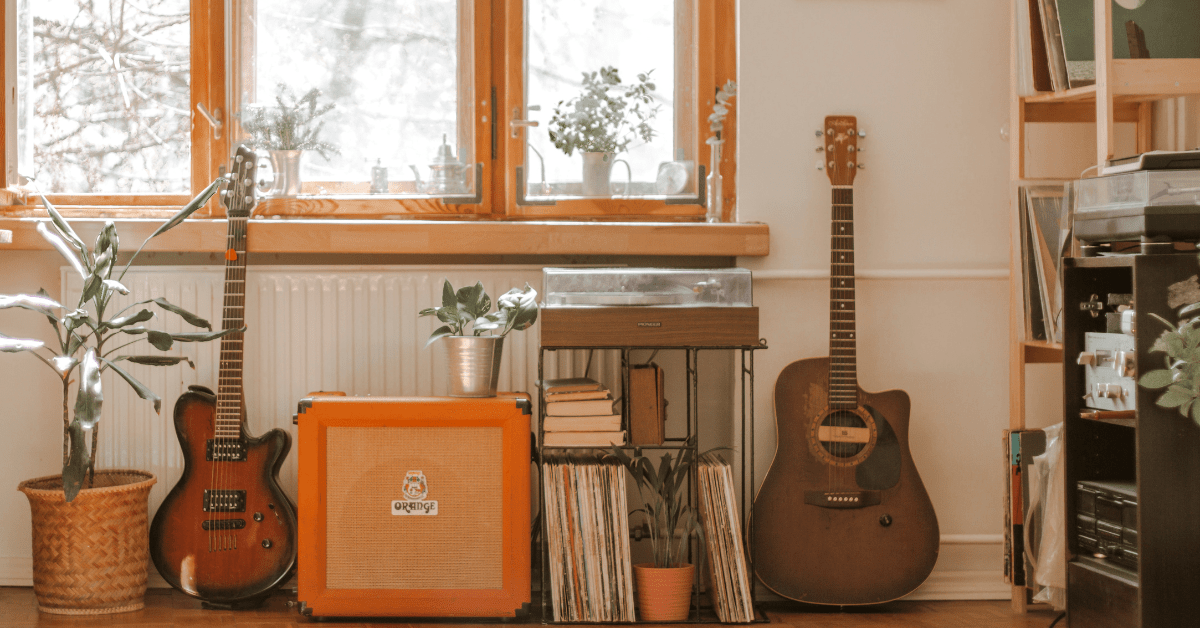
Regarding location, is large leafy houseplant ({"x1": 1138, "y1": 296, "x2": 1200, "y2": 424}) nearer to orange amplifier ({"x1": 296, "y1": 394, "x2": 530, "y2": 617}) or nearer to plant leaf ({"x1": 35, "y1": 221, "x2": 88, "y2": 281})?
orange amplifier ({"x1": 296, "y1": 394, "x2": 530, "y2": 617})

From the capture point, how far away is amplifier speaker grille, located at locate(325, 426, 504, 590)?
2361mm

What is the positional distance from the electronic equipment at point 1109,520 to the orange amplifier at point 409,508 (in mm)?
1236

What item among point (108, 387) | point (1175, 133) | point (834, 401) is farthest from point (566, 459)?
point (1175, 133)

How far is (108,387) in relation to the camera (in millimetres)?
2652

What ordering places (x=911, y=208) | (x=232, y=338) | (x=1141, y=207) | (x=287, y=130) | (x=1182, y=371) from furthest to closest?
(x=287, y=130) → (x=911, y=208) → (x=232, y=338) → (x=1141, y=207) → (x=1182, y=371)

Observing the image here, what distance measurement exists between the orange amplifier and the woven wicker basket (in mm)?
453

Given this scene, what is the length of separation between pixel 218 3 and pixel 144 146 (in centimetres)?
46

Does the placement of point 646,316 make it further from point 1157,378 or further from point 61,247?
point 61,247

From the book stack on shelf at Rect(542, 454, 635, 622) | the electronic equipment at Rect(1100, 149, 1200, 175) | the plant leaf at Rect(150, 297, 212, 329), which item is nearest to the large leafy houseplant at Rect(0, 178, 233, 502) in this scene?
the plant leaf at Rect(150, 297, 212, 329)

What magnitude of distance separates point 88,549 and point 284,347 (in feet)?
2.23

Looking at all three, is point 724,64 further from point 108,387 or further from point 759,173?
point 108,387

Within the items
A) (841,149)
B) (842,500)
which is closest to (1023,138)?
(841,149)

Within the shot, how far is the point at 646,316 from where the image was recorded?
7.64 ft

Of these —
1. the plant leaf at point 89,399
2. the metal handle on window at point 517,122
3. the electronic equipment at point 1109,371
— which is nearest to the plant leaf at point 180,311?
the plant leaf at point 89,399
